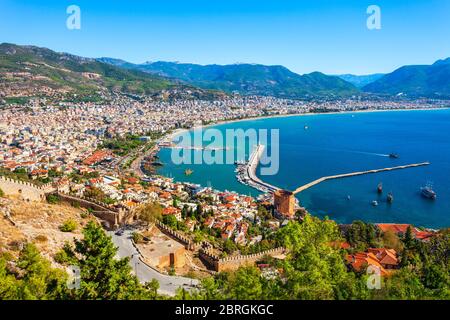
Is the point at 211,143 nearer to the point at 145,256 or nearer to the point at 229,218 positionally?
the point at 229,218

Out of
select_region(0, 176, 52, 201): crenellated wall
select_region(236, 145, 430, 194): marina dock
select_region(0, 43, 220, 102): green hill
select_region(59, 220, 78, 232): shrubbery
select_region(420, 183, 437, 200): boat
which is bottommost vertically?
select_region(420, 183, 437, 200): boat

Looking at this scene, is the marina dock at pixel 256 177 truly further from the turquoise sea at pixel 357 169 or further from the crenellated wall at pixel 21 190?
the crenellated wall at pixel 21 190

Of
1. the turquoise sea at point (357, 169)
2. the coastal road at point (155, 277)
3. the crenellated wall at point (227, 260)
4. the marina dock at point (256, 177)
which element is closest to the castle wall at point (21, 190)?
the coastal road at point (155, 277)

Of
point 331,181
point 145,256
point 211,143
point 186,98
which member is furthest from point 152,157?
point 186,98

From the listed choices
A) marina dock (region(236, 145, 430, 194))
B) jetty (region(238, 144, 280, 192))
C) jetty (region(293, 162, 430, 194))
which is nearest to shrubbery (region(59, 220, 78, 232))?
marina dock (region(236, 145, 430, 194))
